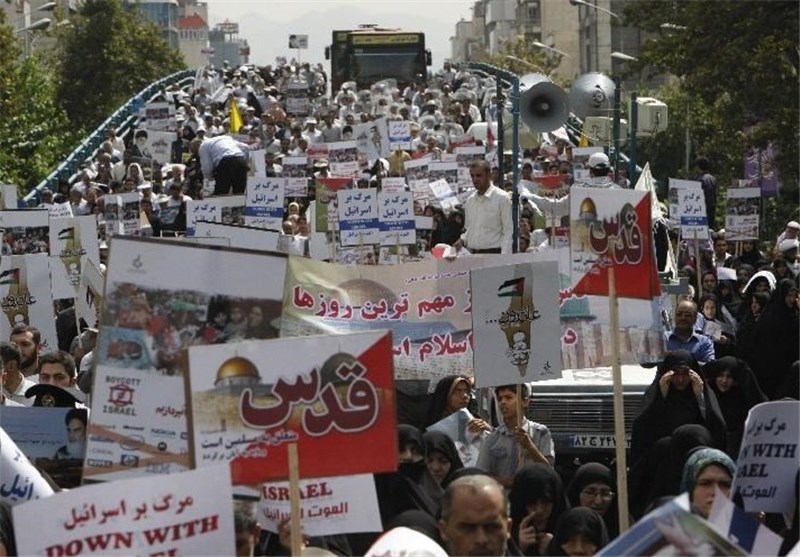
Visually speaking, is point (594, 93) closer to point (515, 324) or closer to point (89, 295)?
point (89, 295)

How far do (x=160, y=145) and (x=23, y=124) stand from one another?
6339 mm

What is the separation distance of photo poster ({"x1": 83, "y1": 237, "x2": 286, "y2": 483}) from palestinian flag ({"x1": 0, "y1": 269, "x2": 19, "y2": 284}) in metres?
7.48

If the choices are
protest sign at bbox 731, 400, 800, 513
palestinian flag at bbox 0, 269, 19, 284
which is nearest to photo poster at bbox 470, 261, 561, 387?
protest sign at bbox 731, 400, 800, 513

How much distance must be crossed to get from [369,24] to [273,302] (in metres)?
54.1

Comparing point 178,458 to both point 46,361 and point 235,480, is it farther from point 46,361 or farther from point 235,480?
point 46,361

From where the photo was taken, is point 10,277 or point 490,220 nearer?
point 10,277

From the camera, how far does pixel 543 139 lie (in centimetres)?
3709

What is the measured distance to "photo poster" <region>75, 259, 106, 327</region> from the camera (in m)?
17.0

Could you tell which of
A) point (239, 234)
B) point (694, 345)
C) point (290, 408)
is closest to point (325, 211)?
point (239, 234)

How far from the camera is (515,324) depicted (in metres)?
11.5

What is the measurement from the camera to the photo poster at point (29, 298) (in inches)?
609

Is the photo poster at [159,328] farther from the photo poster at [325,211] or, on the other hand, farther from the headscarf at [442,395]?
the photo poster at [325,211]

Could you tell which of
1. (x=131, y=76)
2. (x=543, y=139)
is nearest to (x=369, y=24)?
(x=131, y=76)

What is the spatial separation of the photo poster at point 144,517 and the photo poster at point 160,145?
3009 centimetres
